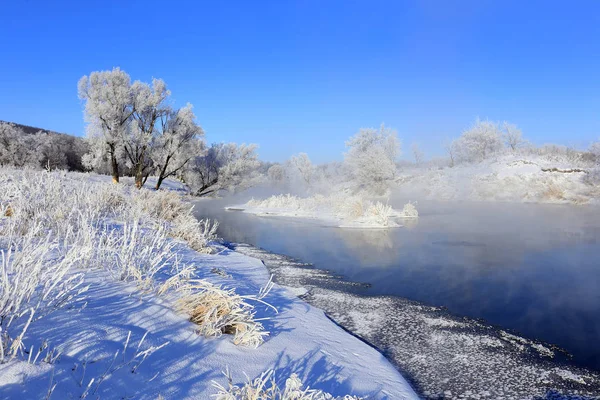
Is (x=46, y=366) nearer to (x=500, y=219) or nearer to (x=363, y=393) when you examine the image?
(x=363, y=393)

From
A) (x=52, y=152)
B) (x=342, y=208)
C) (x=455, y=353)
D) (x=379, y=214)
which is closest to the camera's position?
(x=455, y=353)

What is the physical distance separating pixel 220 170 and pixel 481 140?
3042cm

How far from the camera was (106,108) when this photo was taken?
18.6 meters

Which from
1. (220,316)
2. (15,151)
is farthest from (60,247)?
(15,151)

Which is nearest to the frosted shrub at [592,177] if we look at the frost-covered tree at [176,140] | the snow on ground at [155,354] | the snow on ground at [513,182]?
the snow on ground at [513,182]

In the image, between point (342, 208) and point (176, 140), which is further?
point (176, 140)

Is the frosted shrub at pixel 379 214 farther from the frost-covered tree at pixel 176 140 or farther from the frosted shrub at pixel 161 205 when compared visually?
the frost-covered tree at pixel 176 140

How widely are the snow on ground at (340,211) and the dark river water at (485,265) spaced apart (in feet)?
3.74

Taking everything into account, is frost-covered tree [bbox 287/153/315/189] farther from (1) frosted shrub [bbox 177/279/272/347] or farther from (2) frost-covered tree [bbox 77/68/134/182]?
(1) frosted shrub [bbox 177/279/272/347]

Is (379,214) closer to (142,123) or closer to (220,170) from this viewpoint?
(142,123)

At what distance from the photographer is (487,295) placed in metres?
5.84

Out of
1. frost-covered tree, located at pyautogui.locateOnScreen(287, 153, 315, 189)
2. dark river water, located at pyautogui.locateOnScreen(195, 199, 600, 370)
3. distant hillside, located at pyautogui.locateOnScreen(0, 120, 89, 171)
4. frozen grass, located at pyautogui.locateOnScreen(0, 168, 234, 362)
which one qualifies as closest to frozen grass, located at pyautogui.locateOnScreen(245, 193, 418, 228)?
dark river water, located at pyautogui.locateOnScreen(195, 199, 600, 370)

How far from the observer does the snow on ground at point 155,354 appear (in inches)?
66.9

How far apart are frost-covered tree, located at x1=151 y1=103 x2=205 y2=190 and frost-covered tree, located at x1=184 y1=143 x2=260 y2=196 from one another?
159 inches
